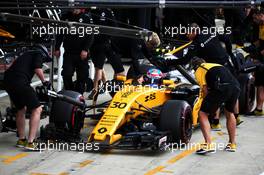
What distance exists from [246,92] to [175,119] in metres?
2.67

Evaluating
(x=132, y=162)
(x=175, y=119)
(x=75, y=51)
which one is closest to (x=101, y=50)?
(x=75, y=51)

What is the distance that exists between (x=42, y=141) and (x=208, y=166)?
238 cm

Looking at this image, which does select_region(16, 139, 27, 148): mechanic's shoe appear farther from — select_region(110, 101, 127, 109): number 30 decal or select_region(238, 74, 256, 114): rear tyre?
select_region(238, 74, 256, 114): rear tyre

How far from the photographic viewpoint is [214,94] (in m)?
9.03

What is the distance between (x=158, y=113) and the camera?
928 cm

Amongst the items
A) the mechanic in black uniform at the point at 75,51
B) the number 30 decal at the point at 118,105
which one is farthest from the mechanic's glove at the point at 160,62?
the mechanic in black uniform at the point at 75,51

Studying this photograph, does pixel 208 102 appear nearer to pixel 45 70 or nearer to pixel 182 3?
pixel 182 3

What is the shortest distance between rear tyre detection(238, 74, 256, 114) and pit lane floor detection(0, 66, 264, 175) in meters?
1.77

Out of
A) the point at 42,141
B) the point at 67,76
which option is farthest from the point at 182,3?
the point at 67,76

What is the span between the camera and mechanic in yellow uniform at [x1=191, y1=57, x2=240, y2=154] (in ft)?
29.5

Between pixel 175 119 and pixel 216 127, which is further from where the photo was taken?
pixel 216 127

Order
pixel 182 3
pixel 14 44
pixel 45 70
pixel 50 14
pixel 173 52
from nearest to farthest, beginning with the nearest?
pixel 182 3 < pixel 173 52 < pixel 14 44 < pixel 50 14 < pixel 45 70
